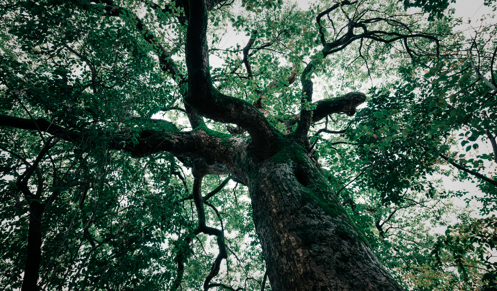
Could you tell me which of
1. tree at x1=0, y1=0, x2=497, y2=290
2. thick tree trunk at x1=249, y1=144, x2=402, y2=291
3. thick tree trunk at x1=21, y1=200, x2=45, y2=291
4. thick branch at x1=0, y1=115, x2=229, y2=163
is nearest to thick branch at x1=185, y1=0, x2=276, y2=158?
tree at x1=0, y1=0, x2=497, y2=290

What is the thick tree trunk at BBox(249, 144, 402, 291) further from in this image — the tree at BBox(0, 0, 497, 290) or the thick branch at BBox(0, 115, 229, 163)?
the thick branch at BBox(0, 115, 229, 163)

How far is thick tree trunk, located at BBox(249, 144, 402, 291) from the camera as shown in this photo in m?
1.35

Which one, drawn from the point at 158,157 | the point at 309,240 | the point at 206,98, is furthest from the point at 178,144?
the point at 309,240

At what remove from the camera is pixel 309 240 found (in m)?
1.65

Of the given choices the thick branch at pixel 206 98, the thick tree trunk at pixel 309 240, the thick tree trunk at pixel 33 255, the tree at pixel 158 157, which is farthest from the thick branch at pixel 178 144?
the thick tree trunk at pixel 309 240

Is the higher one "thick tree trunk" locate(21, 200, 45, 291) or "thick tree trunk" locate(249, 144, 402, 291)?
"thick tree trunk" locate(21, 200, 45, 291)

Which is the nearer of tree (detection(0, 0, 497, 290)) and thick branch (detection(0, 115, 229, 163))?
tree (detection(0, 0, 497, 290))

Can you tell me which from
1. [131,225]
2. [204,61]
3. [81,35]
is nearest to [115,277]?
[131,225]

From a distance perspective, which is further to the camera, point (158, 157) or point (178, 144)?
point (178, 144)

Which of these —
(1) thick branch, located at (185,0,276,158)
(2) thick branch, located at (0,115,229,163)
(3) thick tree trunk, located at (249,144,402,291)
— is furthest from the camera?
(2) thick branch, located at (0,115,229,163)

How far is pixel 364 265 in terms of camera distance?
1.43 metres

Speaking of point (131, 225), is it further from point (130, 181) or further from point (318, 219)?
point (318, 219)

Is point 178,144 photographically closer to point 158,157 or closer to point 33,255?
point 158,157

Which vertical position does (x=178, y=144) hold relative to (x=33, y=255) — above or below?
above
